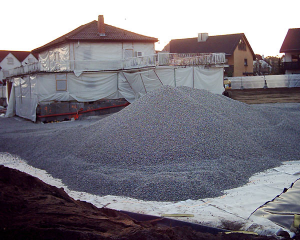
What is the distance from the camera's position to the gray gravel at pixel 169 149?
5828mm

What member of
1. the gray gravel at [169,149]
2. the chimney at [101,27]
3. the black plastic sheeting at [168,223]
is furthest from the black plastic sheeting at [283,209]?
the chimney at [101,27]

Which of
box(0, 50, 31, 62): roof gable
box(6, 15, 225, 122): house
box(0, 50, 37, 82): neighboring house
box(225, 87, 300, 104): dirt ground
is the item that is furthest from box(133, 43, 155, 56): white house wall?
box(0, 50, 31, 62): roof gable

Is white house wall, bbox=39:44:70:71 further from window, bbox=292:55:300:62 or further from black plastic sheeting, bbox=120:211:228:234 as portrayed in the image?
window, bbox=292:55:300:62

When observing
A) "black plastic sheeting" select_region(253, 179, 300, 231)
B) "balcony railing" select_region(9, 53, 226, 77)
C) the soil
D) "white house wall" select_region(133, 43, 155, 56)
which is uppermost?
"white house wall" select_region(133, 43, 155, 56)

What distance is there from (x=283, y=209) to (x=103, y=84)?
15776 mm

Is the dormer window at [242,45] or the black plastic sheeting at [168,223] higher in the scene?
the dormer window at [242,45]

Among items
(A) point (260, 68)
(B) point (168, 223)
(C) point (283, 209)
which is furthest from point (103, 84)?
(A) point (260, 68)

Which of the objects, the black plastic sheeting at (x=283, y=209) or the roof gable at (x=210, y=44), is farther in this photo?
the roof gable at (x=210, y=44)

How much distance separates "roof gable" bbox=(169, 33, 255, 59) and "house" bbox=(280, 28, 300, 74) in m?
4.61

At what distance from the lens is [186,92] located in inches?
395

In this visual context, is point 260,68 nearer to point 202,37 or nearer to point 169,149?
point 202,37

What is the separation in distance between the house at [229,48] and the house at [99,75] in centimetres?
1512

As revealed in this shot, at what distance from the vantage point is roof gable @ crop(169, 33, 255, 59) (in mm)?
34688

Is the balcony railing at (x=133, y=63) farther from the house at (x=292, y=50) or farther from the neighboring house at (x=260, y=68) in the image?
the neighboring house at (x=260, y=68)
